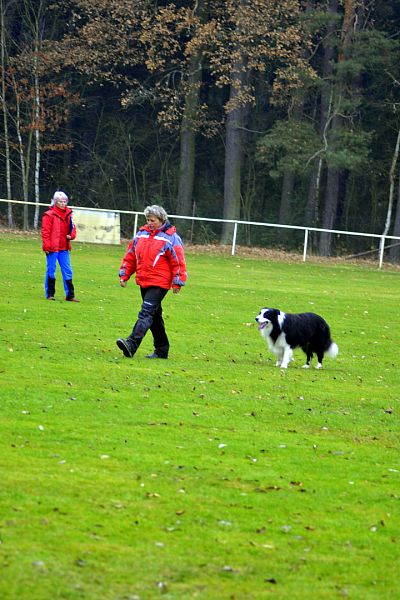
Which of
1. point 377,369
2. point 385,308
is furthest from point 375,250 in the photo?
point 377,369

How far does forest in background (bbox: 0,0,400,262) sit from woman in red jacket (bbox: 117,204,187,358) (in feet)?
94.4

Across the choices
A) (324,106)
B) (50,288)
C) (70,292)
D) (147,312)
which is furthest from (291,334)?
(324,106)

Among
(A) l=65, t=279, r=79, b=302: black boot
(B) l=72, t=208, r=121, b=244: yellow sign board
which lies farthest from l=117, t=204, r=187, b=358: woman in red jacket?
(B) l=72, t=208, r=121, b=244: yellow sign board

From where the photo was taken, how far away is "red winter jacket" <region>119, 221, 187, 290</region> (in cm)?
1400

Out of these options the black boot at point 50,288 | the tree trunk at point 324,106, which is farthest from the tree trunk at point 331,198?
the black boot at point 50,288

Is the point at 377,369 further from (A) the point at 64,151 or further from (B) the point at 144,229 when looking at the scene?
(A) the point at 64,151

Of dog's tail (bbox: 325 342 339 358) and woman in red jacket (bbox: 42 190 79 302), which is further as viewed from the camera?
woman in red jacket (bbox: 42 190 79 302)

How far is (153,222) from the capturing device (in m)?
13.9

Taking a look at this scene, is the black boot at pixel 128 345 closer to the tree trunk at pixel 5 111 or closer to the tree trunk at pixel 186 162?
the tree trunk at pixel 5 111

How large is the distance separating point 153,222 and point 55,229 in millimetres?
6665

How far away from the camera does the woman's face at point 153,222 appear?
1385 cm

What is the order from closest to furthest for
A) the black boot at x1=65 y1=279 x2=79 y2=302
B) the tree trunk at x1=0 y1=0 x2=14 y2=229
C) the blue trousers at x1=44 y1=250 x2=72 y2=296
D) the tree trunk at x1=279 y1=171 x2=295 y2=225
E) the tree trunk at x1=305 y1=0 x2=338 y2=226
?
the blue trousers at x1=44 y1=250 x2=72 y2=296
the black boot at x1=65 y1=279 x2=79 y2=302
the tree trunk at x1=305 y1=0 x2=338 y2=226
the tree trunk at x1=0 y1=0 x2=14 y2=229
the tree trunk at x1=279 y1=171 x2=295 y2=225

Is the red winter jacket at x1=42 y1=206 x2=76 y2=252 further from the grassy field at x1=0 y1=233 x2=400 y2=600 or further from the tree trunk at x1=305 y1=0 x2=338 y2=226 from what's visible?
the tree trunk at x1=305 y1=0 x2=338 y2=226

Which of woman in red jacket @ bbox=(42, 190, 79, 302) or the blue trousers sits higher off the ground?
woman in red jacket @ bbox=(42, 190, 79, 302)
